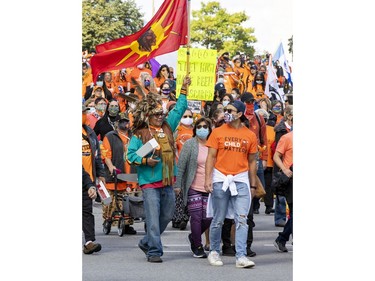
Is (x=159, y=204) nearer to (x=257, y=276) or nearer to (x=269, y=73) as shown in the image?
(x=257, y=276)

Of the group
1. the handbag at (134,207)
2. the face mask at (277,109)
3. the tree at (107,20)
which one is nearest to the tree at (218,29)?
the tree at (107,20)

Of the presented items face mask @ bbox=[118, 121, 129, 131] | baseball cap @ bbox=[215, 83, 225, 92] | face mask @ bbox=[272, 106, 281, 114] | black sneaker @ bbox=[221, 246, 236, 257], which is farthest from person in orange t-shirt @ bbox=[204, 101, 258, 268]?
baseball cap @ bbox=[215, 83, 225, 92]

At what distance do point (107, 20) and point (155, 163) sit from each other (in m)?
59.5

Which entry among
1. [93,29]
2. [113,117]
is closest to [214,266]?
[113,117]

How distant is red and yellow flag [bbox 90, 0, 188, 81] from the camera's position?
1373 cm

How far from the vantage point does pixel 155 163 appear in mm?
12445

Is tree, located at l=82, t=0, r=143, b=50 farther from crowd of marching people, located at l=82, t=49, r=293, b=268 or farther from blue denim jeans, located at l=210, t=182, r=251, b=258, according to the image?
blue denim jeans, located at l=210, t=182, r=251, b=258

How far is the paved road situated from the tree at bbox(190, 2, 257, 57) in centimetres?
7404

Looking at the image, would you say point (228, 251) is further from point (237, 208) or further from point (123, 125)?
point (123, 125)
